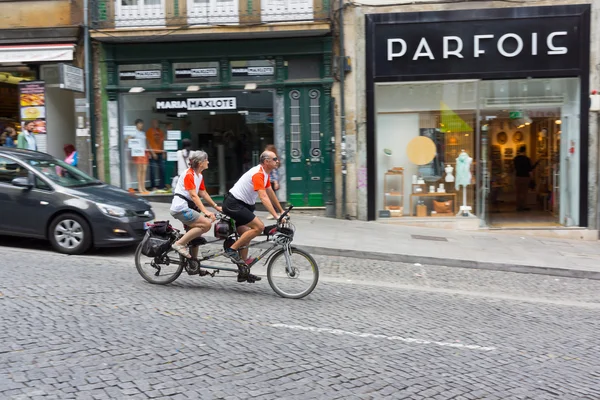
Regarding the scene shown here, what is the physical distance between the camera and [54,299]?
619 centimetres

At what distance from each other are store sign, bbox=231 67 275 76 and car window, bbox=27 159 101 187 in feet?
17.1

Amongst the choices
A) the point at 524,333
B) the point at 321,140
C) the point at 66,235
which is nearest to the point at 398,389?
the point at 524,333

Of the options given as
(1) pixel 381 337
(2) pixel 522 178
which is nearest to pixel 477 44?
(2) pixel 522 178

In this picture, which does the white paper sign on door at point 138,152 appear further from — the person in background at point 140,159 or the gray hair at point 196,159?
the gray hair at point 196,159

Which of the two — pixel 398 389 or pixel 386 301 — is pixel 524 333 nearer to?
pixel 386 301

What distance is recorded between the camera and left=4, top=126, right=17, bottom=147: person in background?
45.8 feet

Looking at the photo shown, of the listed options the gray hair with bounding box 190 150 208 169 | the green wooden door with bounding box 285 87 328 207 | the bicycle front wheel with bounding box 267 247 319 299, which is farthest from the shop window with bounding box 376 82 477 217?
the gray hair with bounding box 190 150 208 169

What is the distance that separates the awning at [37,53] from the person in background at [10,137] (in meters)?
1.83

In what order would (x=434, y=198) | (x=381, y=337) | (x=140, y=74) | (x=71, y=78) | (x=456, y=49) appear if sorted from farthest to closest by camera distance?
(x=140, y=74)
(x=434, y=198)
(x=456, y=49)
(x=71, y=78)
(x=381, y=337)

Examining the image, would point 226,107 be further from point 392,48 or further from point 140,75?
point 392,48

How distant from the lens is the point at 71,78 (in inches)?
503

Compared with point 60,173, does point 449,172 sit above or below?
below

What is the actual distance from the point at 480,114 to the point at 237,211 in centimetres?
847

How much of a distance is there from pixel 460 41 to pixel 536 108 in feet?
8.04
